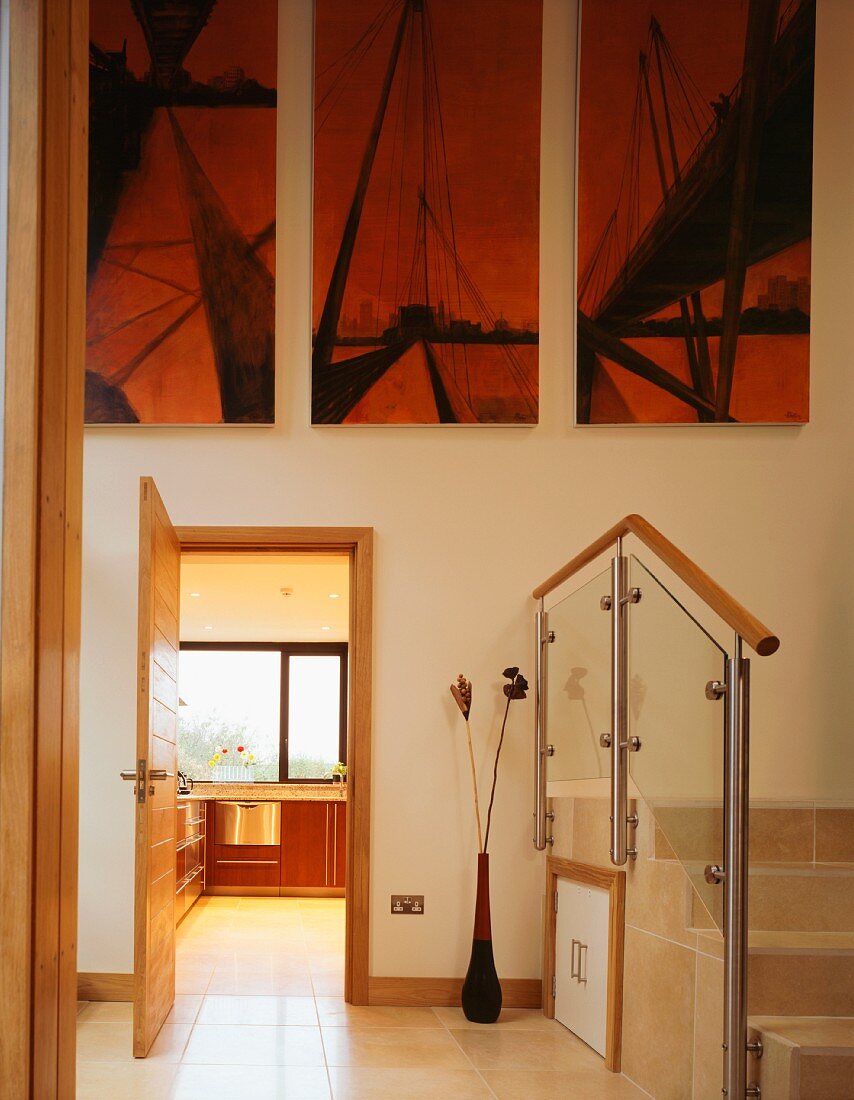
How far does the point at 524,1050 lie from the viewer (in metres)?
4.17

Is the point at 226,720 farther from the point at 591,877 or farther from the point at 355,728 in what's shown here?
the point at 591,877

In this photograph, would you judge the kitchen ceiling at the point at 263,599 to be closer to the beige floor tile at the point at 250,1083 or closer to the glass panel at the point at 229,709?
the glass panel at the point at 229,709

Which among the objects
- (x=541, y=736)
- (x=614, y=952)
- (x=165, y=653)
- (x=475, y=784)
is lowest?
(x=614, y=952)

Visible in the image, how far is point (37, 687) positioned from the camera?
176 cm

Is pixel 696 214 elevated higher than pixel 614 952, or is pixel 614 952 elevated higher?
pixel 696 214

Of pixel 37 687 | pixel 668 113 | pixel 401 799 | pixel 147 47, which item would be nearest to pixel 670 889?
pixel 401 799

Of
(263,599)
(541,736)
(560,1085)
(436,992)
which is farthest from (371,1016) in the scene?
(263,599)

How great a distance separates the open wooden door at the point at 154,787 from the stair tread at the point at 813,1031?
2141 millimetres

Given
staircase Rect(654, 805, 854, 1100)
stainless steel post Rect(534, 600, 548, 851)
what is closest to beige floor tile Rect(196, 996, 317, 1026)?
stainless steel post Rect(534, 600, 548, 851)

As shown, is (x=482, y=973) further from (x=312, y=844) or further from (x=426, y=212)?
(x=312, y=844)

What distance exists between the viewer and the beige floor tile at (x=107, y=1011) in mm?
4550

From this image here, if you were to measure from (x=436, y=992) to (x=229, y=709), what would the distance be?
790cm

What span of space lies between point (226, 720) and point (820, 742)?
28.1 ft

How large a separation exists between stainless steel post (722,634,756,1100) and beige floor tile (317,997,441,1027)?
6.52ft
